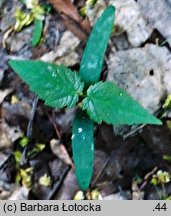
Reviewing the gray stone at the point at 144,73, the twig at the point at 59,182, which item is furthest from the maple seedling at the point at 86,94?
the twig at the point at 59,182

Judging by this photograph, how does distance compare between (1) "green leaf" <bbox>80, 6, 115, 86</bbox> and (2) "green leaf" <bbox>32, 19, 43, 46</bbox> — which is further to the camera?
(2) "green leaf" <bbox>32, 19, 43, 46</bbox>

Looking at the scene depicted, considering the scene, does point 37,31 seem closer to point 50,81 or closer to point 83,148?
point 50,81

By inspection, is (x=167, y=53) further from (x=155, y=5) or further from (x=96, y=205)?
(x=96, y=205)

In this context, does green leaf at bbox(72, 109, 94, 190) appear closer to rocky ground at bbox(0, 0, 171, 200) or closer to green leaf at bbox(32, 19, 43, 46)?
rocky ground at bbox(0, 0, 171, 200)

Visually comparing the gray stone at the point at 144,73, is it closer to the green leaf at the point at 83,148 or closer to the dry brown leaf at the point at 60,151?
the green leaf at the point at 83,148

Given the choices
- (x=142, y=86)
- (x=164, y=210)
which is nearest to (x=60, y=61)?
(x=142, y=86)

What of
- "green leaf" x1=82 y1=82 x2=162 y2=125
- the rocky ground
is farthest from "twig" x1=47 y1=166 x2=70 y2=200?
"green leaf" x1=82 y1=82 x2=162 y2=125
